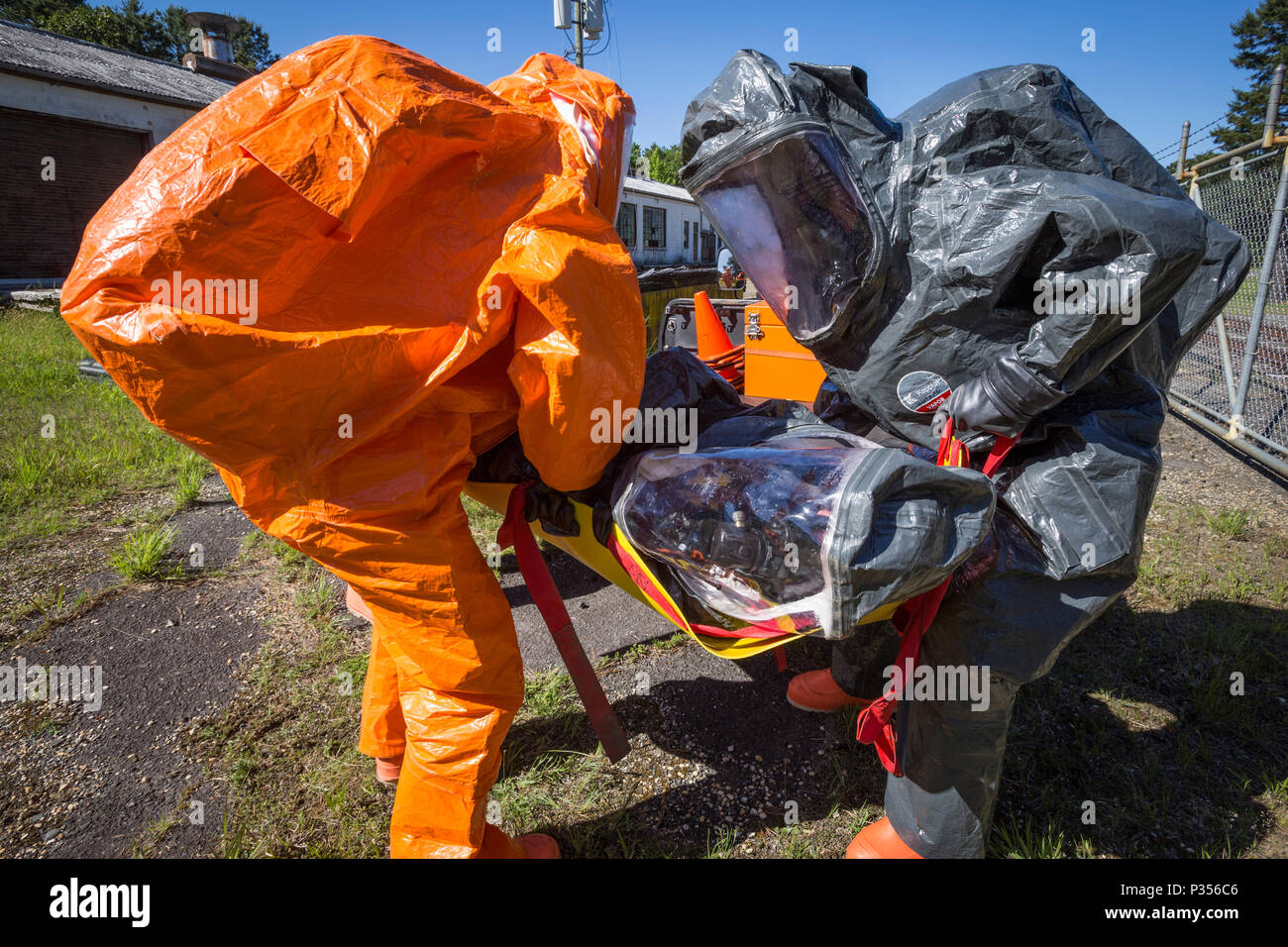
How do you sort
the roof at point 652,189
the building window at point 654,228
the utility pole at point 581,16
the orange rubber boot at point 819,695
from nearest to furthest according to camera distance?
the orange rubber boot at point 819,695 < the utility pole at point 581,16 < the roof at point 652,189 < the building window at point 654,228

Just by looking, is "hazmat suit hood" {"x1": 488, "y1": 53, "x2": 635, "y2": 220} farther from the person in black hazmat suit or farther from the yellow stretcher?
the yellow stretcher

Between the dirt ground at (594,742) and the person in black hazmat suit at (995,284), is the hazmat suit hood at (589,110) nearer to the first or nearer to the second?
the person in black hazmat suit at (995,284)

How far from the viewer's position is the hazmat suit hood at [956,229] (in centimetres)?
134

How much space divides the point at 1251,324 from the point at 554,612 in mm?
6367

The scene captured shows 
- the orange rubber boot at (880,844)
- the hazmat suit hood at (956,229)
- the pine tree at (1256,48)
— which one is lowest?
the orange rubber boot at (880,844)

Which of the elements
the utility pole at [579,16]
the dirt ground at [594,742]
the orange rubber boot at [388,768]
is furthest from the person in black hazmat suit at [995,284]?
the utility pole at [579,16]

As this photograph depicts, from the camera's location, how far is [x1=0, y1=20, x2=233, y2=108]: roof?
12.6 meters

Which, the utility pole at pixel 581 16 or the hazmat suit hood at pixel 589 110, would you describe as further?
the utility pole at pixel 581 16

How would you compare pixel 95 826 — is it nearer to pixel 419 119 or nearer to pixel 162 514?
pixel 419 119

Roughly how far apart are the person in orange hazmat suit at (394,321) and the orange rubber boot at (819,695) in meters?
1.41

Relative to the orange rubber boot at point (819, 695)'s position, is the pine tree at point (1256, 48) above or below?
above

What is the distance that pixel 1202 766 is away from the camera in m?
2.40

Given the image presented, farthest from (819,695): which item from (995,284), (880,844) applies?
(995,284)

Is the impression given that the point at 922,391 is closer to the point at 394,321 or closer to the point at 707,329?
the point at 394,321
